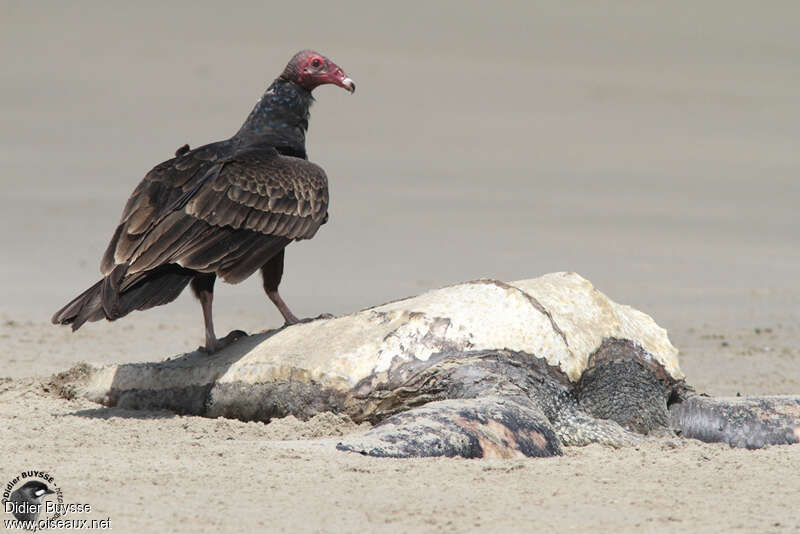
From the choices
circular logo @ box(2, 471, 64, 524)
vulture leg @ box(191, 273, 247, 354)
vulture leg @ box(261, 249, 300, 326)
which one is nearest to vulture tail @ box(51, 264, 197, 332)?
vulture leg @ box(191, 273, 247, 354)

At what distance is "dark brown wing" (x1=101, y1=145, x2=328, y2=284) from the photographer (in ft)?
21.1

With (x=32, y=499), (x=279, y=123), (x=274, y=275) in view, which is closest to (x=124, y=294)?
(x=274, y=275)

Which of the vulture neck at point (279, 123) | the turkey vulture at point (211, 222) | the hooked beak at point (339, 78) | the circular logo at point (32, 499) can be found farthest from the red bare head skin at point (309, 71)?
Answer: the circular logo at point (32, 499)

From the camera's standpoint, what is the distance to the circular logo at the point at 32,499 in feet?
13.3

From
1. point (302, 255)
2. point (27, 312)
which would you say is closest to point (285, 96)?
point (27, 312)

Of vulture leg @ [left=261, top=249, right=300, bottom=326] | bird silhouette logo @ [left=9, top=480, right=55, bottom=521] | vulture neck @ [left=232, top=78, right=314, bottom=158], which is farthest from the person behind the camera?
vulture neck @ [left=232, top=78, right=314, bottom=158]

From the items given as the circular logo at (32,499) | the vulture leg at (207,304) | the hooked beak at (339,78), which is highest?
the hooked beak at (339,78)

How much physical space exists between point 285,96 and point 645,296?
821 centimetres

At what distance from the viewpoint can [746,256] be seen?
57.9 feet

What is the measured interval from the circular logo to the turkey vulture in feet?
6.20

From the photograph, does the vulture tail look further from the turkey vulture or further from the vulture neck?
the vulture neck

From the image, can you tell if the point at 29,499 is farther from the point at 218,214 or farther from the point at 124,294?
the point at 218,214

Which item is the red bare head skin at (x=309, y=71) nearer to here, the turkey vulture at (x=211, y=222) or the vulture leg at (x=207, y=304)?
the turkey vulture at (x=211, y=222)

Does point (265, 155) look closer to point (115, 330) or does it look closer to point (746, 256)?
point (115, 330)
